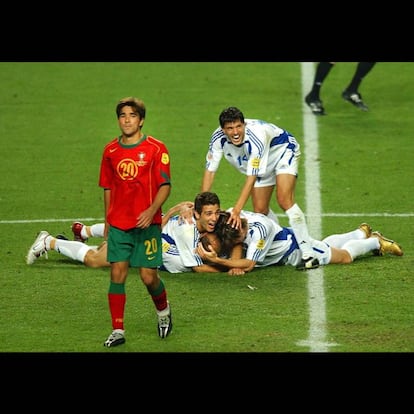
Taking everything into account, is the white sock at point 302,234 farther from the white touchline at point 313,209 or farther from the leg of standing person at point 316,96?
the leg of standing person at point 316,96

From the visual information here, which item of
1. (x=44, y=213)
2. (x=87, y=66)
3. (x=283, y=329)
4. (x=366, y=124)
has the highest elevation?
(x=87, y=66)

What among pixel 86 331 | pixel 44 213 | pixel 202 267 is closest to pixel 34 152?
pixel 44 213

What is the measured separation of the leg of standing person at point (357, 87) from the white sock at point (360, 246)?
6943 millimetres

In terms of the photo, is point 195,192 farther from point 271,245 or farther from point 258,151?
point 258,151

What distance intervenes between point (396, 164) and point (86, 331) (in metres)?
7.67

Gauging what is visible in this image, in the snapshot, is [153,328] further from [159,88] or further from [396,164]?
[159,88]

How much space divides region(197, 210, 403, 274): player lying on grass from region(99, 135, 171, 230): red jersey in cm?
196

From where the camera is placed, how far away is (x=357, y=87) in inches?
785

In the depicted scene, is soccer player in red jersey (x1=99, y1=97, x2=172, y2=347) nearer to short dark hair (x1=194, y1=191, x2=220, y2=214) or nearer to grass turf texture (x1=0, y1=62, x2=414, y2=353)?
grass turf texture (x1=0, y1=62, x2=414, y2=353)

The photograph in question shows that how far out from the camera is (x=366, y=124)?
64.0 feet

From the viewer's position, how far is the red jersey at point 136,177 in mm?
10352

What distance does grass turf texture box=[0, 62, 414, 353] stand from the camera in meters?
10.8

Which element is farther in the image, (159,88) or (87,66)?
(87,66)

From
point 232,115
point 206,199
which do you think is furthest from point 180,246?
point 232,115
